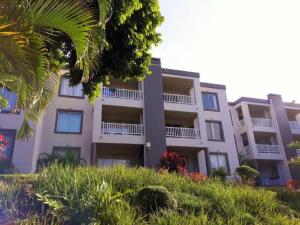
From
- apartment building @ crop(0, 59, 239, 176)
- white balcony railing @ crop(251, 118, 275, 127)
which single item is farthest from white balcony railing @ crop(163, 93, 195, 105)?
white balcony railing @ crop(251, 118, 275, 127)

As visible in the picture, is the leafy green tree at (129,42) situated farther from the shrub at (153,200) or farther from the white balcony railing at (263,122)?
the white balcony railing at (263,122)

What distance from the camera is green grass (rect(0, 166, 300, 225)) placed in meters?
5.60

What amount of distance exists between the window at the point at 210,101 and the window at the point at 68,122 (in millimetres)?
11682

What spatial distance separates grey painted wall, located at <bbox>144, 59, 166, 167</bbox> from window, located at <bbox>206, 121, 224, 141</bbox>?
219 inches

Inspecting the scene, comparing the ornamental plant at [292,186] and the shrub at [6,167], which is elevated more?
the shrub at [6,167]

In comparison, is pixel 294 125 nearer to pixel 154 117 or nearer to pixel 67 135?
pixel 154 117

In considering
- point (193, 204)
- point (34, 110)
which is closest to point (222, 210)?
point (193, 204)

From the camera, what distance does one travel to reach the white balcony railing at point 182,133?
72.6 ft

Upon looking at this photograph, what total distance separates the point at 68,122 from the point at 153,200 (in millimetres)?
15903

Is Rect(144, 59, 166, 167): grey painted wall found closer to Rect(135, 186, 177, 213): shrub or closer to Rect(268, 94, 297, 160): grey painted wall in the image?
Rect(135, 186, 177, 213): shrub

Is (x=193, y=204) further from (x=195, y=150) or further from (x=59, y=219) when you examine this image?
(x=195, y=150)

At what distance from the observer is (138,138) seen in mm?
20672

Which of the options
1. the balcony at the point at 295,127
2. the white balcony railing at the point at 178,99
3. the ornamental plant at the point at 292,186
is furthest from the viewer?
the balcony at the point at 295,127

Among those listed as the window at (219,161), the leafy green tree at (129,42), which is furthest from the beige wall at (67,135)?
the leafy green tree at (129,42)
